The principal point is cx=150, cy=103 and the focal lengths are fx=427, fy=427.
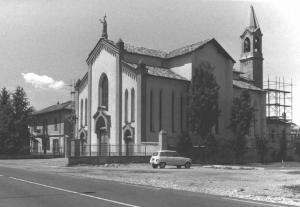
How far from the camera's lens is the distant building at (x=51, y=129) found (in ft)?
213

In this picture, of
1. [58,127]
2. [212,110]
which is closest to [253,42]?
[212,110]

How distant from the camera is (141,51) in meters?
50.8

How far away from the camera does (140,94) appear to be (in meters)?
43.3

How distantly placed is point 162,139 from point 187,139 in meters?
4.30

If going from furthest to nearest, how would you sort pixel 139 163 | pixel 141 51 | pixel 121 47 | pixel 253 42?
pixel 253 42
pixel 141 51
pixel 121 47
pixel 139 163

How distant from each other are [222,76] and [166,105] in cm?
1037

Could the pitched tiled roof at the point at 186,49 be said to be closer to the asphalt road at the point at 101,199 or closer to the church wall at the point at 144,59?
the church wall at the point at 144,59

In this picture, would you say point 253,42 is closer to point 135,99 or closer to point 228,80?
point 228,80

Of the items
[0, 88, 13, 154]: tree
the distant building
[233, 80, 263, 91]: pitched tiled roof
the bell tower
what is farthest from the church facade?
the distant building

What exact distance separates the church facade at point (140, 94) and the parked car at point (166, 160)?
18.3ft

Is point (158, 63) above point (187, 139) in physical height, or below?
above

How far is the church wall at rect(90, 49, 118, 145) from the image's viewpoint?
4734 cm

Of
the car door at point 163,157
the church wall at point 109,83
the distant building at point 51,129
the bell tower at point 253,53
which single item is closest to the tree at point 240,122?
the church wall at point 109,83

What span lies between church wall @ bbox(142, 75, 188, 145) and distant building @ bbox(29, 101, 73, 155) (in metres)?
22.0
